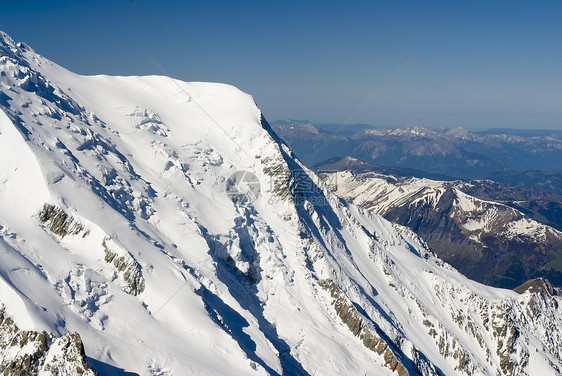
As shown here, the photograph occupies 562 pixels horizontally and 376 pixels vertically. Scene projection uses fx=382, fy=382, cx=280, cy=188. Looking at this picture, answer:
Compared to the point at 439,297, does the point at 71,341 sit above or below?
above

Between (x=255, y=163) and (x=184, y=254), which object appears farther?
(x=255, y=163)

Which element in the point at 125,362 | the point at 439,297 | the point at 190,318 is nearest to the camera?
the point at 125,362

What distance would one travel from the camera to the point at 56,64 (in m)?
102

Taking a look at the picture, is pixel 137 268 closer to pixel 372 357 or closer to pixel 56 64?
pixel 372 357

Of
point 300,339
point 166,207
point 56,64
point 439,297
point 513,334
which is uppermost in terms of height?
point 56,64

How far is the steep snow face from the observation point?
49.9 m

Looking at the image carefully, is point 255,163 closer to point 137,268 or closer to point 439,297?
point 137,268

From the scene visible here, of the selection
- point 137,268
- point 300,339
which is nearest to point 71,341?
point 137,268

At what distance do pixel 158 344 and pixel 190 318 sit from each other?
6.72 m

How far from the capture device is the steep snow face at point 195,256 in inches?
1966

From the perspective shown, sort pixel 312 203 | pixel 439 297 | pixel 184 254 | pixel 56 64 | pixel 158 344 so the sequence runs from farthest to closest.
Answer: pixel 439 297, pixel 312 203, pixel 56 64, pixel 184 254, pixel 158 344

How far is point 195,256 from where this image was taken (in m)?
69.9

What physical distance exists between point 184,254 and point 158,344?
2223 cm

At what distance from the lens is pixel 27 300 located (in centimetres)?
4116
